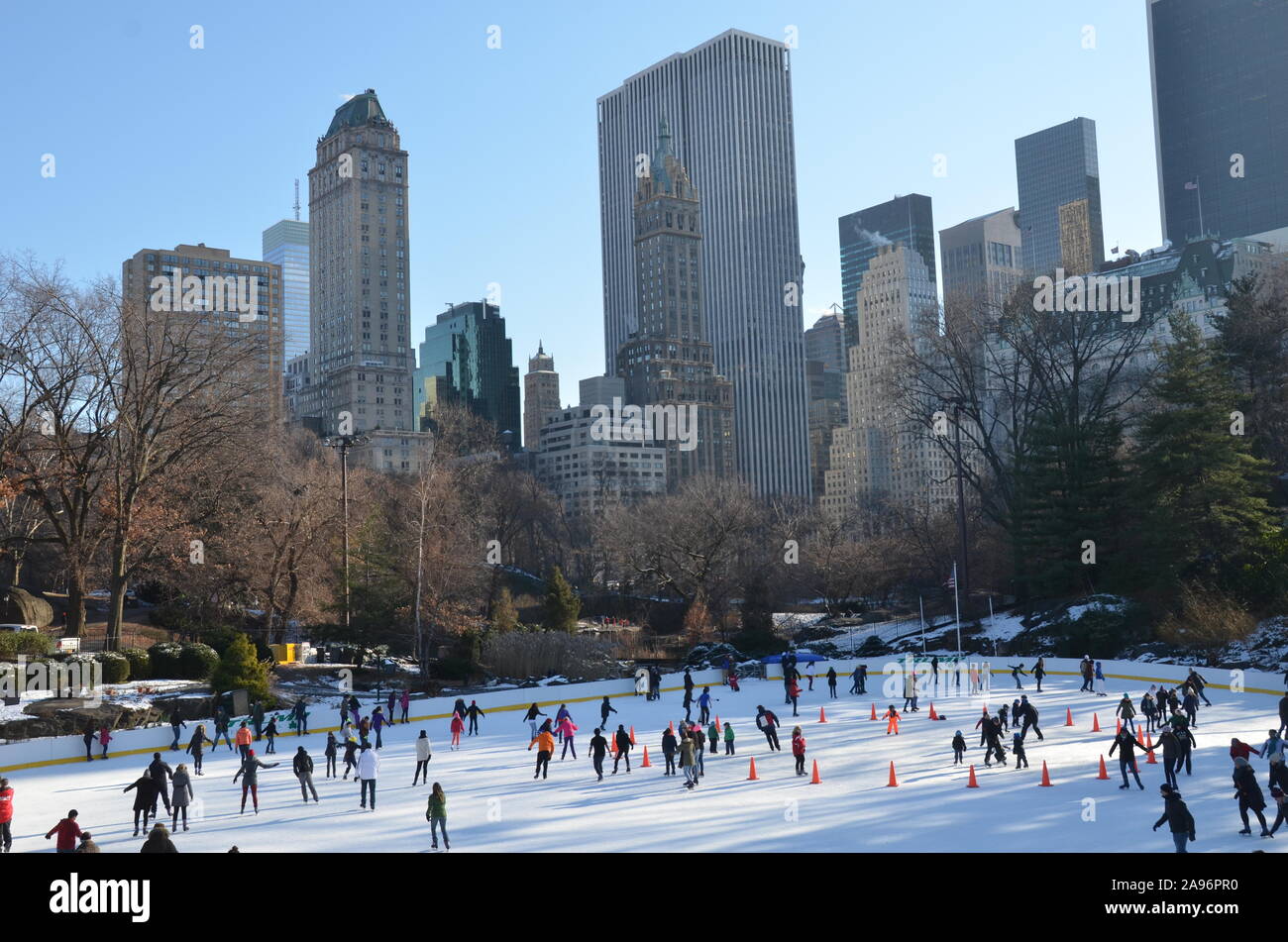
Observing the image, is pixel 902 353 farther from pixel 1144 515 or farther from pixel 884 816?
pixel 884 816

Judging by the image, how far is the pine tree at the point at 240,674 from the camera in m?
33.6

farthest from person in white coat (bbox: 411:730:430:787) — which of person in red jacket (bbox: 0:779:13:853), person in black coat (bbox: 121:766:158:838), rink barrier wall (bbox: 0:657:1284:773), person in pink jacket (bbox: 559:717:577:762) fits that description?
person in red jacket (bbox: 0:779:13:853)

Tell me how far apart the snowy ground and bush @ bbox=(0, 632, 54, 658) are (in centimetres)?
989

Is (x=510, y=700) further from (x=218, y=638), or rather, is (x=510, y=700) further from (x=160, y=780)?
(x=160, y=780)

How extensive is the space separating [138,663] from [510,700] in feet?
41.5

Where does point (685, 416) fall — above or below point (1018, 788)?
above

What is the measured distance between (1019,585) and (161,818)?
145 feet

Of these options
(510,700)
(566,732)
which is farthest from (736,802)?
(510,700)

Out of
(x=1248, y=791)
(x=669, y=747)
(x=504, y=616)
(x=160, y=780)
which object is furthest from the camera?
(x=504, y=616)

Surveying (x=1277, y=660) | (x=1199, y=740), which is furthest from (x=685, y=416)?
(x=1199, y=740)

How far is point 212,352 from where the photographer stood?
42.5 meters

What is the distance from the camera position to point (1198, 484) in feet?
146

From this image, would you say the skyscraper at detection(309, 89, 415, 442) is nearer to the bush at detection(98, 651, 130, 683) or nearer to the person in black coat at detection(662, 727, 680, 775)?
the bush at detection(98, 651, 130, 683)
